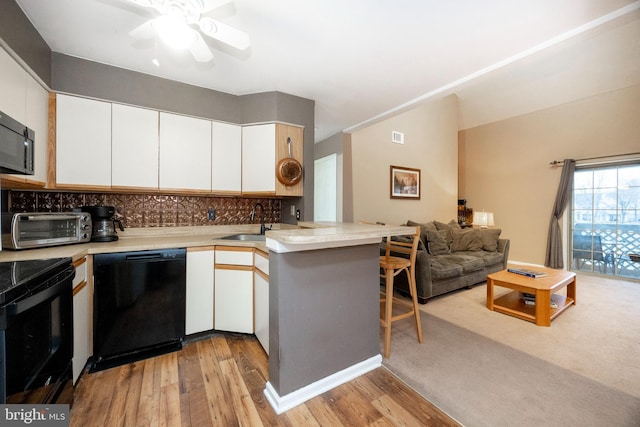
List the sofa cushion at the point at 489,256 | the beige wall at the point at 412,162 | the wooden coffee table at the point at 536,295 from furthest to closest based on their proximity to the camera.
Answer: the beige wall at the point at 412,162 → the sofa cushion at the point at 489,256 → the wooden coffee table at the point at 536,295

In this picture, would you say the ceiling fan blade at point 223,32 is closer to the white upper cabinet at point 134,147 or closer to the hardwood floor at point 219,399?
the white upper cabinet at point 134,147

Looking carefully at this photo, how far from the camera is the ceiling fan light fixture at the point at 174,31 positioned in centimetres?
137

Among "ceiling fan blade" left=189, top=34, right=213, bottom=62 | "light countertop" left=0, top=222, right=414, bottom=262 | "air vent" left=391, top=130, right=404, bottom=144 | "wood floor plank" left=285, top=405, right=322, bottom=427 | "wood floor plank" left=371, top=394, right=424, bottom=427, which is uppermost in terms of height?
"air vent" left=391, top=130, right=404, bottom=144

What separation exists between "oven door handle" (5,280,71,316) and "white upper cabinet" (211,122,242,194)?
1476 millimetres

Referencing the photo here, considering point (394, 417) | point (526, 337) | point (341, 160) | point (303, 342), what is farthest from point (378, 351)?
point (341, 160)

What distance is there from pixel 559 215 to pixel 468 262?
271cm

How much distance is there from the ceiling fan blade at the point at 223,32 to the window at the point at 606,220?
6.06 metres

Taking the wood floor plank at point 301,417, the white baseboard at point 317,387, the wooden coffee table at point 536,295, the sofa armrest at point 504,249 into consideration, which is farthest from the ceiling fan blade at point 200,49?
the sofa armrest at point 504,249

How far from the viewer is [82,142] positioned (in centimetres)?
211

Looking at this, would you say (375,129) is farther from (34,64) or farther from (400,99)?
(34,64)

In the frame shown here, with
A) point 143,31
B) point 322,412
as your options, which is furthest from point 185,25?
point 322,412

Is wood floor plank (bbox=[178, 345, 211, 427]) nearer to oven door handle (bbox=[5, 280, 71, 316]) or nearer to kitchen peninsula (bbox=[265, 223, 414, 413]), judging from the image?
kitchen peninsula (bbox=[265, 223, 414, 413])

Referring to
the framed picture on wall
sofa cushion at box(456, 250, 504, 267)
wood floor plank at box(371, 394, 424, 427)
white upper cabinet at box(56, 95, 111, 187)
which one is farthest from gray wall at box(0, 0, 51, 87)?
sofa cushion at box(456, 250, 504, 267)

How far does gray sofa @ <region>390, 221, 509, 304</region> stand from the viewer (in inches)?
123
